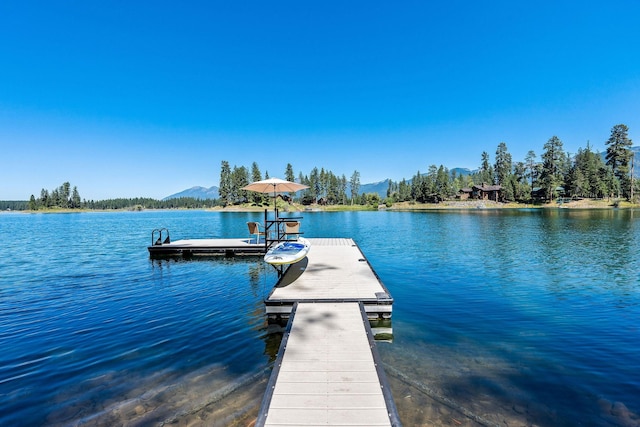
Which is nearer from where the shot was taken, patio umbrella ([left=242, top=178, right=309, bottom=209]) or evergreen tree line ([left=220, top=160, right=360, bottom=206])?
patio umbrella ([left=242, top=178, right=309, bottom=209])

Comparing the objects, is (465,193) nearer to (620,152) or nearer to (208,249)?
(620,152)

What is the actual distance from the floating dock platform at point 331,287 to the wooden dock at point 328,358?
0.09 feet

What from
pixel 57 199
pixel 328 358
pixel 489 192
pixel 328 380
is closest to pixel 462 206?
pixel 489 192

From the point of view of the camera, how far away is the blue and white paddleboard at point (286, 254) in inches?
375

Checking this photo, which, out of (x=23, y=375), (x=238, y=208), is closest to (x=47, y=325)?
(x=23, y=375)

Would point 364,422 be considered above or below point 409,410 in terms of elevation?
above

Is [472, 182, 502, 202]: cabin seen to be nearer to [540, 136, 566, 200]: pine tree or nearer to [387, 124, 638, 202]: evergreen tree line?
[387, 124, 638, 202]: evergreen tree line

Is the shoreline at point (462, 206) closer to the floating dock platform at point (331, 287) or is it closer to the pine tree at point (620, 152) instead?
the pine tree at point (620, 152)

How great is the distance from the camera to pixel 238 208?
104 meters

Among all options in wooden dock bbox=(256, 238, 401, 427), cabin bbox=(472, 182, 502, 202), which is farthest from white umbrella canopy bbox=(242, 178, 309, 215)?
cabin bbox=(472, 182, 502, 202)

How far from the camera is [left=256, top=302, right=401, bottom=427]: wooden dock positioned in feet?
11.9

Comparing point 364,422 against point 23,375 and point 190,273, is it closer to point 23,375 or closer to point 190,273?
point 23,375

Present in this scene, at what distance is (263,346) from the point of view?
22.2ft

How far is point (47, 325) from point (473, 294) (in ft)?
44.7
